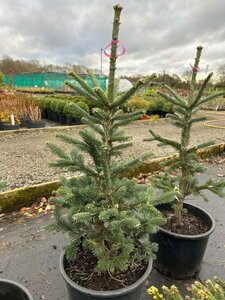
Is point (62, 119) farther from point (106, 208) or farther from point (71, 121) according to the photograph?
point (106, 208)

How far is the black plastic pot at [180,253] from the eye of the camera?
2.29m

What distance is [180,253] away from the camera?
234 centimetres

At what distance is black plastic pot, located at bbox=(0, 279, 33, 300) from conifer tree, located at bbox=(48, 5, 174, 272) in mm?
A: 370

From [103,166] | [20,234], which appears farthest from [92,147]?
[20,234]

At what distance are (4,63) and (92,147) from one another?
56763 millimetres

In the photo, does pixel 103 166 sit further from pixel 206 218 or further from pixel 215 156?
pixel 215 156

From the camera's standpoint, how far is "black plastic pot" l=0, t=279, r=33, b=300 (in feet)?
5.00

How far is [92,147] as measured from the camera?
5.56 feet

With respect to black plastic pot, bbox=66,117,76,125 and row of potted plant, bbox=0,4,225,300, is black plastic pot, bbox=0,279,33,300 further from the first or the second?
black plastic pot, bbox=66,117,76,125

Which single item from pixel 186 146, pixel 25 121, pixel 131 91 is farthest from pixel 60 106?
pixel 131 91

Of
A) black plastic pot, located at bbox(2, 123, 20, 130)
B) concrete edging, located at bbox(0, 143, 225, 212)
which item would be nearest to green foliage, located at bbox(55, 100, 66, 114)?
black plastic pot, located at bbox(2, 123, 20, 130)

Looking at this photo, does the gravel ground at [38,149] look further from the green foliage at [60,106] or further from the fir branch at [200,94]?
the green foliage at [60,106]

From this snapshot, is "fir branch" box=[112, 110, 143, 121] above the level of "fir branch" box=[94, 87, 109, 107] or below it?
below

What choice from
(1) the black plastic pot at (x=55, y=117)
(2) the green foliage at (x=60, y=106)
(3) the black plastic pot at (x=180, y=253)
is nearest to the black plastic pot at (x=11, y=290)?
(3) the black plastic pot at (x=180, y=253)
